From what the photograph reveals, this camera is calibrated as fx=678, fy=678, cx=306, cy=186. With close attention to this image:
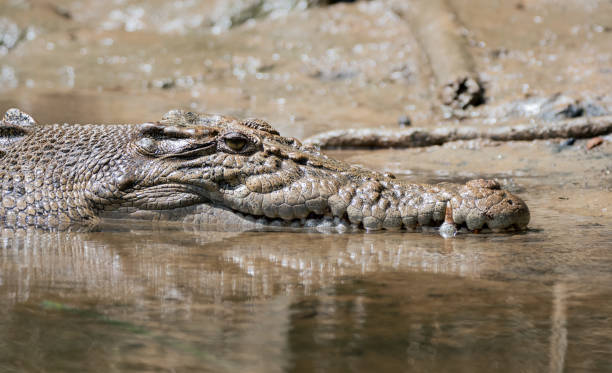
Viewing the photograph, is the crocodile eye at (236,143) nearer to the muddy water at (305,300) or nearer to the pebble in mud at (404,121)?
the muddy water at (305,300)

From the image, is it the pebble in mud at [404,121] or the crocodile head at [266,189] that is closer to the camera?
the crocodile head at [266,189]

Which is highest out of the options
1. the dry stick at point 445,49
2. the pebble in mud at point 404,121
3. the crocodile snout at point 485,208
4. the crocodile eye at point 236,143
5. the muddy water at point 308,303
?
the dry stick at point 445,49

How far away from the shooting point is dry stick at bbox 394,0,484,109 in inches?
336

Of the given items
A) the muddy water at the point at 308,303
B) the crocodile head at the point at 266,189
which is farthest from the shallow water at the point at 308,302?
the crocodile head at the point at 266,189

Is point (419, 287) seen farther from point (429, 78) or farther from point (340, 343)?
point (429, 78)

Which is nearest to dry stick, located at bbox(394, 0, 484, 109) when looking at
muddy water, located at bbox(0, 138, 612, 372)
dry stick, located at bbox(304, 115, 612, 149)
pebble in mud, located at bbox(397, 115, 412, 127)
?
pebble in mud, located at bbox(397, 115, 412, 127)

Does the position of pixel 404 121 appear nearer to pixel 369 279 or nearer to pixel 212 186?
pixel 212 186

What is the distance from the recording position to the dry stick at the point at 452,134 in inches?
272

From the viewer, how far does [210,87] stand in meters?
10.5

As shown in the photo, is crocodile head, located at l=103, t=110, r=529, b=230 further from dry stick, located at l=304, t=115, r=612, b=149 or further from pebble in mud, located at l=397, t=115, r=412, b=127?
pebble in mud, located at l=397, t=115, r=412, b=127

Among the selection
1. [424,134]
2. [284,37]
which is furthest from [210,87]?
[424,134]

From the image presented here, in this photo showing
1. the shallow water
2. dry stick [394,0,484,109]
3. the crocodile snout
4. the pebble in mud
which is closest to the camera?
the shallow water

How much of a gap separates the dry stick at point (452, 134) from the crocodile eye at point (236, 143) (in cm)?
314

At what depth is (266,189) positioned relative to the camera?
13.4ft
